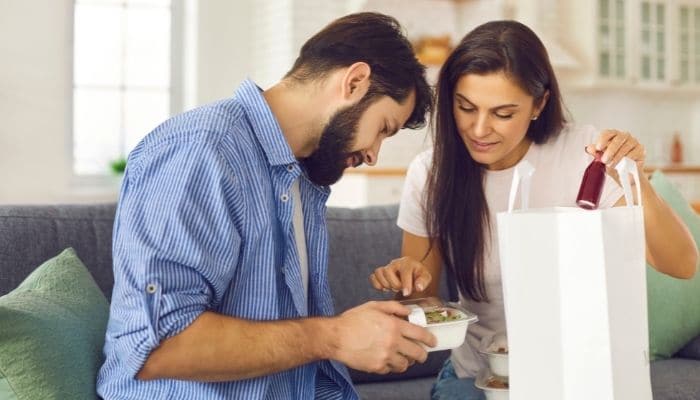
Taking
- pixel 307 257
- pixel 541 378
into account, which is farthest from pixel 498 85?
pixel 541 378

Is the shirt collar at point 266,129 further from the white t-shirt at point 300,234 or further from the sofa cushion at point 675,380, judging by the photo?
the sofa cushion at point 675,380

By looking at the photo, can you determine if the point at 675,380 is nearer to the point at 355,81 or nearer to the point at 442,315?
the point at 442,315

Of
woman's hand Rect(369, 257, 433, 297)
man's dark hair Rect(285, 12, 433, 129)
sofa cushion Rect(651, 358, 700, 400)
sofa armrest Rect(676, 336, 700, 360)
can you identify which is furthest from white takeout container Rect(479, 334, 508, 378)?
sofa armrest Rect(676, 336, 700, 360)

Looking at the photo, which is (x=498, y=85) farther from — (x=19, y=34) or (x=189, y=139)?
(x=19, y=34)

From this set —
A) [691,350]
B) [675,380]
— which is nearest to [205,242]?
[675,380]

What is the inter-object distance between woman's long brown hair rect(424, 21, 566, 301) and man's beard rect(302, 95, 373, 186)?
41 cm

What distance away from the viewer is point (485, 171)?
80.1 inches

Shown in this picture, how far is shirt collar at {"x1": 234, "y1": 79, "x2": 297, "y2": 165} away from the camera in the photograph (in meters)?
1.48

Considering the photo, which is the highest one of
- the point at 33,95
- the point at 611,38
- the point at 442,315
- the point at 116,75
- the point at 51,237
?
the point at 611,38

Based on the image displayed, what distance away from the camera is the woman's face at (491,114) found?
6.19ft

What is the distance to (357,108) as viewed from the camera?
1.57 meters

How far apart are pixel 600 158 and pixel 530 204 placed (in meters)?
0.44

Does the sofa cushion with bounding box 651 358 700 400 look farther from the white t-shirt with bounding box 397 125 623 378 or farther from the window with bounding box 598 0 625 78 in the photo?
the window with bounding box 598 0 625 78

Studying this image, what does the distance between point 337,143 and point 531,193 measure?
58 cm
